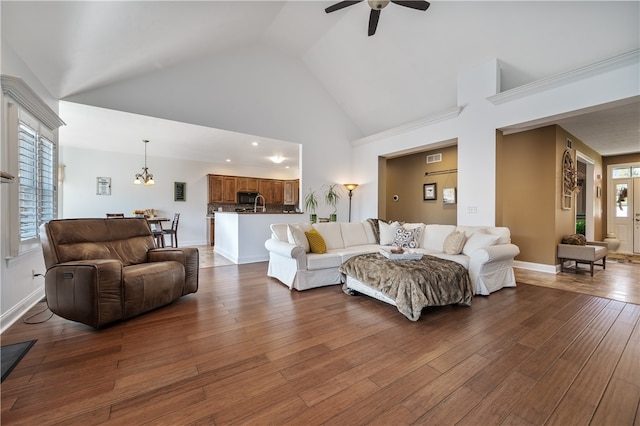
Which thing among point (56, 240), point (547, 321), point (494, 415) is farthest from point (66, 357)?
point (547, 321)

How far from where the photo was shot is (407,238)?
411cm

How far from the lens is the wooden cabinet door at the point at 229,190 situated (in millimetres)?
8570

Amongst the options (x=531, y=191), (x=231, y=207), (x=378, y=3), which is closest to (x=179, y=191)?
(x=231, y=207)

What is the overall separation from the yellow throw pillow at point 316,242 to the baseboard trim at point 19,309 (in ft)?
10.1

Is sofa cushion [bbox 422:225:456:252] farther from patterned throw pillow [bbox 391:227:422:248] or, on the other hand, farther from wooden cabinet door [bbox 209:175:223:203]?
wooden cabinet door [bbox 209:175:223:203]

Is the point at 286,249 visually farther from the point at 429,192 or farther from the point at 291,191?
the point at 291,191

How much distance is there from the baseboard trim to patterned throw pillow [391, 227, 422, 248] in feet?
14.3

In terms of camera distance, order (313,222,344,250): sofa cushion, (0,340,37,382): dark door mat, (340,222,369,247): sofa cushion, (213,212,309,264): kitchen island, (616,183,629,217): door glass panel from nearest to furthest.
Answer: (0,340,37,382): dark door mat
(313,222,344,250): sofa cushion
(340,222,369,247): sofa cushion
(213,212,309,264): kitchen island
(616,183,629,217): door glass panel

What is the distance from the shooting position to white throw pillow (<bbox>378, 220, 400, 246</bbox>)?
14.8 feet

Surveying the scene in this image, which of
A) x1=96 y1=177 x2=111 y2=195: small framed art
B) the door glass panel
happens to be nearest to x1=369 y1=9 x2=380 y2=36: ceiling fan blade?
x1=96 y1=177 x2=111 y2=195: small framed art

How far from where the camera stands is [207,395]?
153 centimetres

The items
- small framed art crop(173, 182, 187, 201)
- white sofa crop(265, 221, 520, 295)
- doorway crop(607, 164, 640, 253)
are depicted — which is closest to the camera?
white sofa crop(265, 221, 520, 295)

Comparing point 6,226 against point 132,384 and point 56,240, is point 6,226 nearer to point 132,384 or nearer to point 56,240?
point 56,240

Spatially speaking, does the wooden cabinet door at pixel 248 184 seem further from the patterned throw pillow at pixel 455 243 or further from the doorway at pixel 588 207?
the doorway at pixel 588 207
